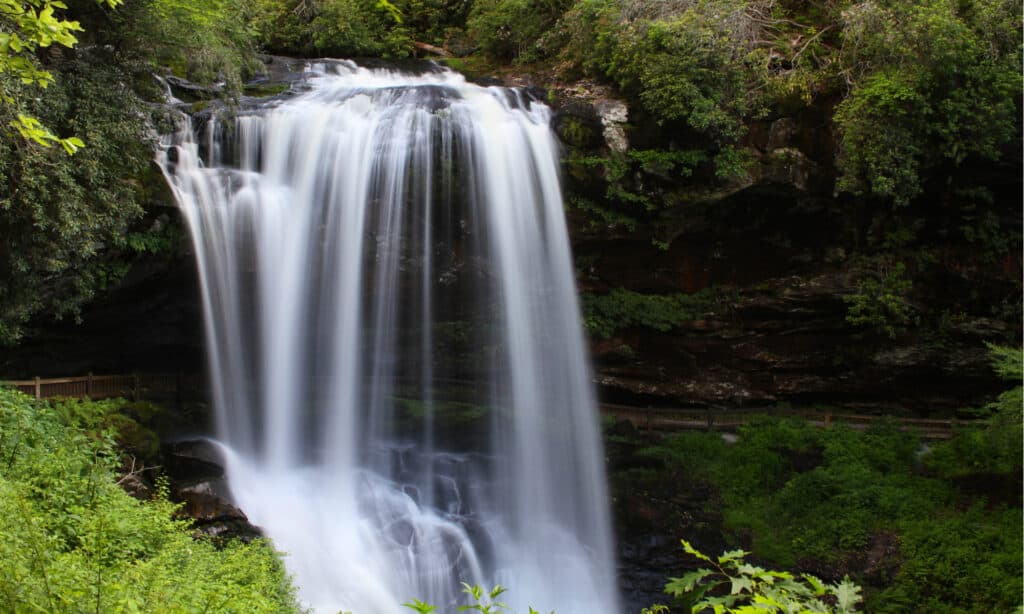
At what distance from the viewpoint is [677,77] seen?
1248 cm

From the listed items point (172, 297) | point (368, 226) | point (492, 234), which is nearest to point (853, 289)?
point (492, 234)

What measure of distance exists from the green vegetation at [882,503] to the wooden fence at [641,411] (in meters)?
0.45

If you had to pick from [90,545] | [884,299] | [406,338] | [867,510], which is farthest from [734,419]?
[90,545]

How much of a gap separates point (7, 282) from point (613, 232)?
32.5 ft

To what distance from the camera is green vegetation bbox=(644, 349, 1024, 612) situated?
1007 centimetres

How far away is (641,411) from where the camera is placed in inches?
612

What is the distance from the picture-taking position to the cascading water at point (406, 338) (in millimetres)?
11539

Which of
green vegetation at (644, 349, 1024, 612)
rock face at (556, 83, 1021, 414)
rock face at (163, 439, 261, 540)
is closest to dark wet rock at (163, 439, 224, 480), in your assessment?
rock face at (163, 439, 261, 540)

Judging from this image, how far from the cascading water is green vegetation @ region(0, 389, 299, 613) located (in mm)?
2379

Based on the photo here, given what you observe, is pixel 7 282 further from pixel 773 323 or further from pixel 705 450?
pixel 773 323

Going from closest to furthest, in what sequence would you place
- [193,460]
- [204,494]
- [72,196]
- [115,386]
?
[72,196] → [204,494] → [193,460] → [115,386]

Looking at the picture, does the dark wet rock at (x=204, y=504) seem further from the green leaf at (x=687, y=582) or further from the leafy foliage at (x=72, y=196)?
the green leaf at (x=687, y=582)

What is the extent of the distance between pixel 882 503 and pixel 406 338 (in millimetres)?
8887

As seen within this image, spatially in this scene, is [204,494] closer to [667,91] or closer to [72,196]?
[72,196]
